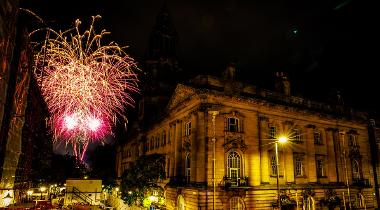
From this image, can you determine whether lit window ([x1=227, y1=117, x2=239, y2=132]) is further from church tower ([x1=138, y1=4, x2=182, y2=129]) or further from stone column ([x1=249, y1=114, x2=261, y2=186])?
church tower ([x1=138, y1=4, x2=182, y2=129])

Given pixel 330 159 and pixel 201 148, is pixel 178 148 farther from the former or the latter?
pixel 330 159

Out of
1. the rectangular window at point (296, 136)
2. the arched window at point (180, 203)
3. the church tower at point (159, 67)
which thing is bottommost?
the arched window at point (180, 203)

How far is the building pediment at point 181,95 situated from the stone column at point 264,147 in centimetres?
775

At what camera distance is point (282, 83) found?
118 ft

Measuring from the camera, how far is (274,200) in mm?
28688

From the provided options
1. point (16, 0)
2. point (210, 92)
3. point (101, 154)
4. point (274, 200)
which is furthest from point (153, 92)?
point (101, 154)

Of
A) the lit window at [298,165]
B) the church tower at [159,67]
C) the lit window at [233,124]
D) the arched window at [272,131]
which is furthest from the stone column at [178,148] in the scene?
the church tower at [159,67]

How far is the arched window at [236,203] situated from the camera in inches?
1043

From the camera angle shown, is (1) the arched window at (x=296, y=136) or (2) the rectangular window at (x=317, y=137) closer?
(1) the arched window at (x=296, y=136)

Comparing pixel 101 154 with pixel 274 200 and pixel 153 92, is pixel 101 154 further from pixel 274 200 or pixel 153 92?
pixel 274 200

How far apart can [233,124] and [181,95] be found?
6976 mm

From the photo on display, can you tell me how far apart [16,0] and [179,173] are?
76.5 feet

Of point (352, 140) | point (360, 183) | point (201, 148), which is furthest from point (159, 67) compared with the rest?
point (360, 183)

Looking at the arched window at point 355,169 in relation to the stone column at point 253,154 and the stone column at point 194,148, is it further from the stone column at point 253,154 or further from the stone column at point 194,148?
the stone column at point 194,148
